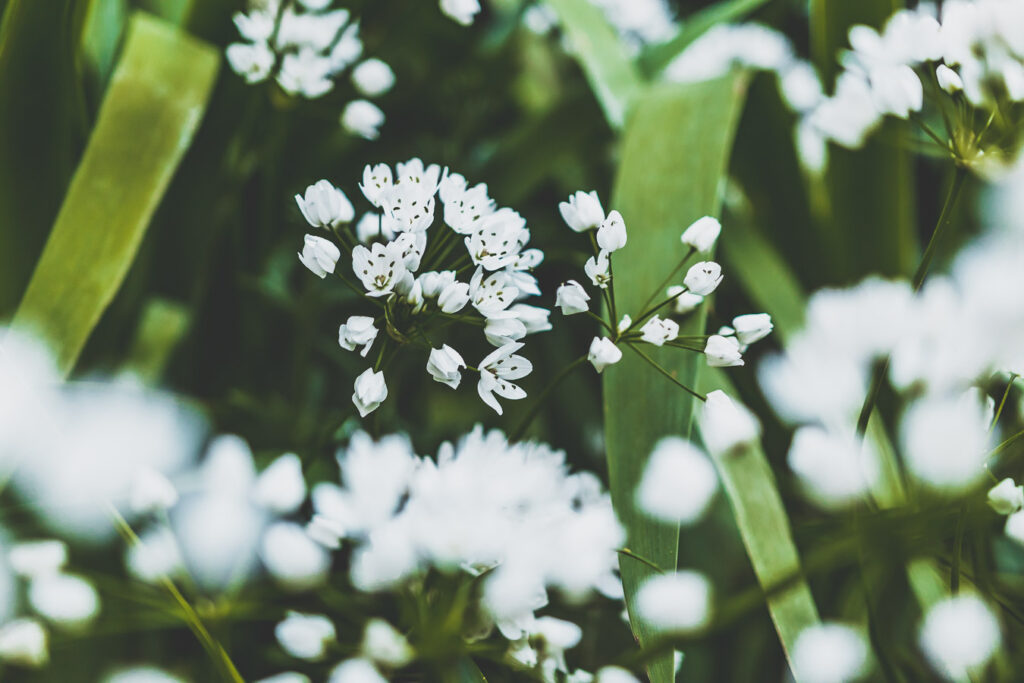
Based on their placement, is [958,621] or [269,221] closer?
[958,621]

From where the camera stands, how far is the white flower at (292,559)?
34 centimetres

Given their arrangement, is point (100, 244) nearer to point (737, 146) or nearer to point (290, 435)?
point (290, 435)

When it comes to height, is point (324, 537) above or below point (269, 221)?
below

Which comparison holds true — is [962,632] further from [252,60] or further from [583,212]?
[252,60]

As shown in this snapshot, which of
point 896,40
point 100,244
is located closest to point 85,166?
point 100,244

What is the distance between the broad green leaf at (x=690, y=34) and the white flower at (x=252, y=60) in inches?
14.8

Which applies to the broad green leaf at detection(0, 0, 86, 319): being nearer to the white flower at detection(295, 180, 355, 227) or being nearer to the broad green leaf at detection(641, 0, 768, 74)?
the white flower at detection(295, 180, 355, 227)

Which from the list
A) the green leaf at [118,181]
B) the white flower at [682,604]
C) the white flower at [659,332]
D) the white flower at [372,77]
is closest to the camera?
the white flower at [682,604]

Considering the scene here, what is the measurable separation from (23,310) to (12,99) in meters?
0.18

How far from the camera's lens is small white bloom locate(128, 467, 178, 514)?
1.22ft

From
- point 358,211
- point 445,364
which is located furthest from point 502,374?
point 358,211

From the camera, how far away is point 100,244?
0.50 metres

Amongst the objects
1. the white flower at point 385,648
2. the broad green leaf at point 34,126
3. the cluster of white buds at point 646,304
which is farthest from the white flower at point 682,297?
the broad green leaf at point 34,126

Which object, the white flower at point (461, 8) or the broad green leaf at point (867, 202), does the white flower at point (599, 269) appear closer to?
the white flower at point (461, 8)
